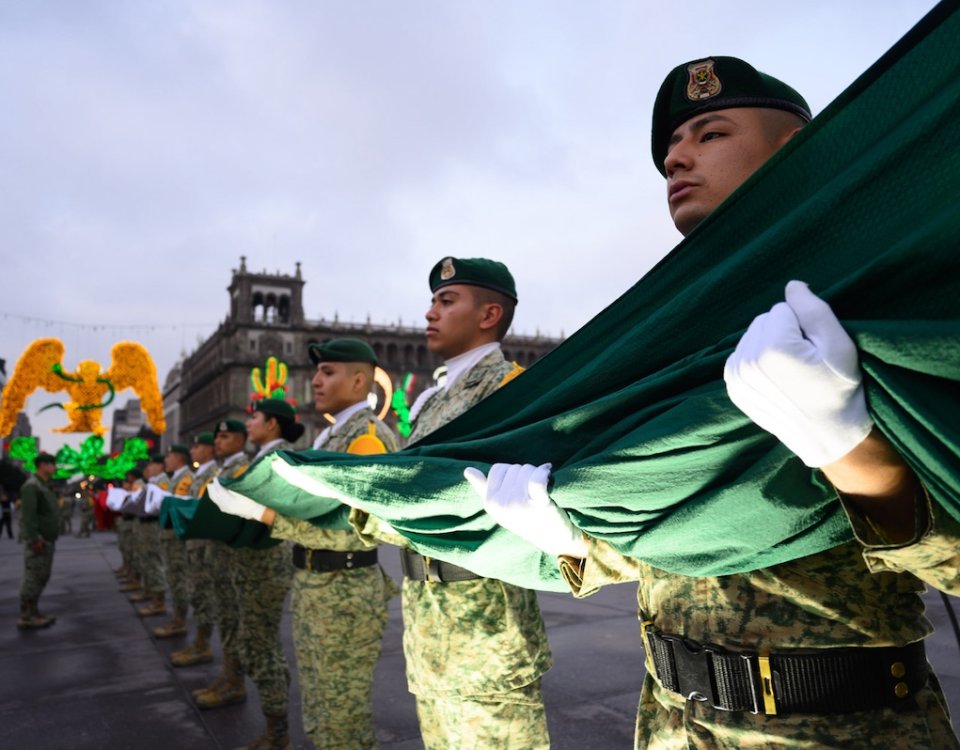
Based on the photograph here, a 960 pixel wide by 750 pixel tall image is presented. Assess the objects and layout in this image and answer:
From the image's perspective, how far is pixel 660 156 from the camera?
177 cm

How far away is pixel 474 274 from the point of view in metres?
2.87

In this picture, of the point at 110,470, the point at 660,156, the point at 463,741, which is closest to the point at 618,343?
the point at 660,156

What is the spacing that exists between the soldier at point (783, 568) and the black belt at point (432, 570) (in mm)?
955

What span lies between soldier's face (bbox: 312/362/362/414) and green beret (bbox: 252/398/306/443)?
899 mm

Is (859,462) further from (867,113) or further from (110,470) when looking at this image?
(110,470)

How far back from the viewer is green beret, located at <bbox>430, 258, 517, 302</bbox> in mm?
2867

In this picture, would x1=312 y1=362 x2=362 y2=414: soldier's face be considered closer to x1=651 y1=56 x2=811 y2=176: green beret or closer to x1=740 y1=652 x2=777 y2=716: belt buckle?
x1=651 y1=56 x2=811 y2=176: green beret

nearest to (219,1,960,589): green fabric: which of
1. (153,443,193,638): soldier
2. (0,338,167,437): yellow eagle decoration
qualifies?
(153,443,193,638): soldier

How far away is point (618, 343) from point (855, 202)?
1.61 feet

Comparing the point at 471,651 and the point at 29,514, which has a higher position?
the point at 29,514

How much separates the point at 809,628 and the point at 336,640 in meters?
2.41

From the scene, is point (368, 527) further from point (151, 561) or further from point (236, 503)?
point (151, 561)

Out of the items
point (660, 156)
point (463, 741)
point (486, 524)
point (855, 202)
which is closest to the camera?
point (855, 202)

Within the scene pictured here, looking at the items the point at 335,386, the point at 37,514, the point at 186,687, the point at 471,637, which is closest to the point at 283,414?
the point at 335,386
